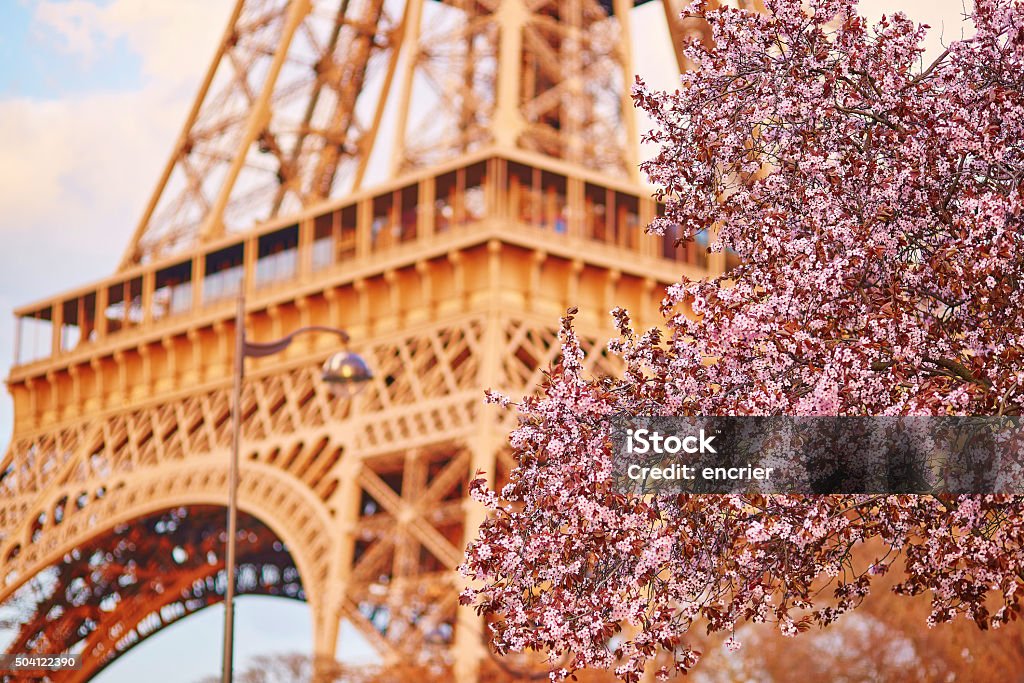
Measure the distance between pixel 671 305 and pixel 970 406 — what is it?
1992 millimetres

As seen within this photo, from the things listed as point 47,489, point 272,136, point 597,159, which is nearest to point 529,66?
point 597,159

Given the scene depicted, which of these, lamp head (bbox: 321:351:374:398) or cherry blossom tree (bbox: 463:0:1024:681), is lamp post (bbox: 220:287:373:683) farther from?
cherry blossom tree (bbox: 463:0:1024:681)

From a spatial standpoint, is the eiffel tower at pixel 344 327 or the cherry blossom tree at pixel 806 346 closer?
the cherry blossom tree at pixel 806 346

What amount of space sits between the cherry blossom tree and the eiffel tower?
807 inches

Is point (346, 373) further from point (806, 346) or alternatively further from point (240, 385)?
point (806, 346)

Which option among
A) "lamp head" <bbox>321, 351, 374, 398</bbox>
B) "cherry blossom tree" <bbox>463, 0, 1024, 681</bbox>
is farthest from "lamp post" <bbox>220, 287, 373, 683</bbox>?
"cherry blossom tree" <bbox>463, 0, 1024, 681</bbox>

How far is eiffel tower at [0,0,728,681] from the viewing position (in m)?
35.5

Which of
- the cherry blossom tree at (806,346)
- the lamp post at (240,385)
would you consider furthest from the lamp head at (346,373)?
the cherry blossom tree at (806,346)

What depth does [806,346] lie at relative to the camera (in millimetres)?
11086

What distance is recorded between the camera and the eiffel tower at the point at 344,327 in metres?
35.5

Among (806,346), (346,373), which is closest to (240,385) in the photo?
(346,373)

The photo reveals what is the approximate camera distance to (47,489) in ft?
146

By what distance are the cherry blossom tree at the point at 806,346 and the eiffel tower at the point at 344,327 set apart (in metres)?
20.5

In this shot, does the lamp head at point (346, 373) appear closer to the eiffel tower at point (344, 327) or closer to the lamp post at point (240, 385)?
the lamp post at point (240, 385)
